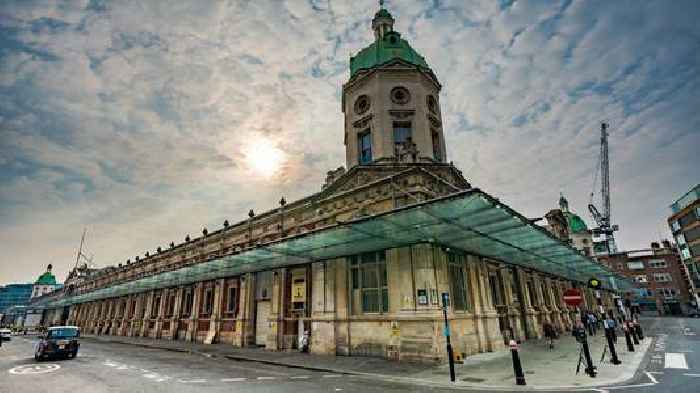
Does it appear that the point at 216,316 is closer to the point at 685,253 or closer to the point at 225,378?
the point at 225,378

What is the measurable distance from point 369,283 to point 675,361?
13.2 metres

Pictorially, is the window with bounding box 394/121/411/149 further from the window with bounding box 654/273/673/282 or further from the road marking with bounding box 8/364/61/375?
the window with bounding box 654/273/673/282

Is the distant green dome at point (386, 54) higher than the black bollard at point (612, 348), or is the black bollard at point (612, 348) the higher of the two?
the distant green dome at point (386, 54)

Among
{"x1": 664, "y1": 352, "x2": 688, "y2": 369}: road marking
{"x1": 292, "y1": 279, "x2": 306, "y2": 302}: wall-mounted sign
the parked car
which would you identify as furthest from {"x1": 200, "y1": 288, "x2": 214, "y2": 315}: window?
{"x1": 664, "y1": 352, "x2": 688, "y2": 369}: road marking

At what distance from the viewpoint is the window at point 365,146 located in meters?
23.7

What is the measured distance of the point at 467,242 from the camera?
17312 millimetres

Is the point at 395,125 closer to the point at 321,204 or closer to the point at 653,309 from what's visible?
the point at 321,204

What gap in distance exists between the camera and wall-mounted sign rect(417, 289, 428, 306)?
15.5 meters

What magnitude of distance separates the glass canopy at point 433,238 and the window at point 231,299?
207 centimetres

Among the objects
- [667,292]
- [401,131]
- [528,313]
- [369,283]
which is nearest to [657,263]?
[667,292]

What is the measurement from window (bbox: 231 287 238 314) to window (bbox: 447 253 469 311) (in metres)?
18.1

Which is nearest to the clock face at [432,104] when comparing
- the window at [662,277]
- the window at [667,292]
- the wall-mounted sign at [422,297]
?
the wall-mounted sign at [422,297]

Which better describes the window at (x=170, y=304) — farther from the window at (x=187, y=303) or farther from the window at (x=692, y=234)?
the window at (x=692, y=234)

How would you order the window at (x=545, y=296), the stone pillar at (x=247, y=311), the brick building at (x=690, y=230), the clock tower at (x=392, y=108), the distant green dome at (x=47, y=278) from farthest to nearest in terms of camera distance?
the distant green dome at (x=47, y=278)
the brick building at (x=690, y=230)
the window at (x=545, y=296)
the stone pillar at (x=247, y=311)
the clock tower at (x=392, y=108)
